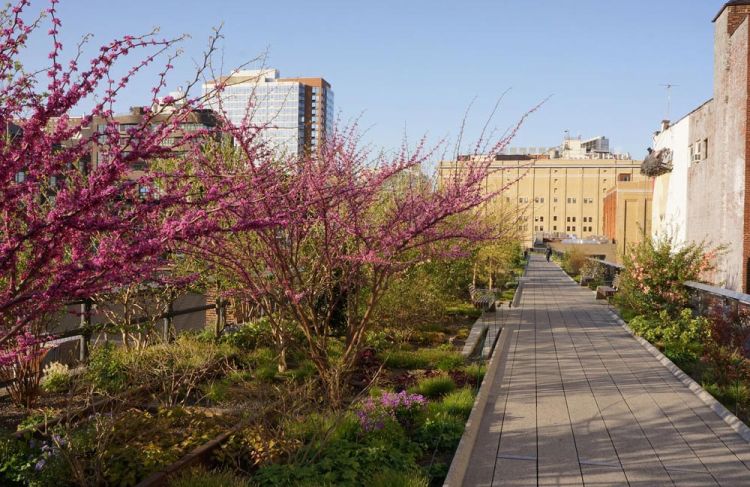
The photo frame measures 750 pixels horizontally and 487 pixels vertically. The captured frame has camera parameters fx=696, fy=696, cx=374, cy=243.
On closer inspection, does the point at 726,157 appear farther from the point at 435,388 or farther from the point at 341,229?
the point at 341,229

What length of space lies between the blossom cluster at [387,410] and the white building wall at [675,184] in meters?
21.8

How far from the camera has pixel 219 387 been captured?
8312 millimetres

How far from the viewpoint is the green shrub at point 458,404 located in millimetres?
7530

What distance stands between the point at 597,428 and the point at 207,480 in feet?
14.1

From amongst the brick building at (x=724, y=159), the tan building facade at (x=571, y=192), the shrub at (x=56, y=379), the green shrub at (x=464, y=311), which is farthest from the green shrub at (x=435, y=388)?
the tan building facade at (x=571, y=192)

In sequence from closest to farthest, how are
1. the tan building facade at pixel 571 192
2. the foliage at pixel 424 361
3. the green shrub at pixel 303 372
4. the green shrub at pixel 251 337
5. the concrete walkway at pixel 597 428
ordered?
→ the concrete walkway at pixel 597 428 < the green shrub at pixel 303 372 < the foliage at pixel 424 361 < the green shrub at pixel 251 337 < the tan building facade at pixel 571 192

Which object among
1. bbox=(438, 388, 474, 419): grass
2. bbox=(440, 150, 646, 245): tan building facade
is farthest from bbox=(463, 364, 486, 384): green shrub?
bbox=(440, 150, 646, 245): tan building facade

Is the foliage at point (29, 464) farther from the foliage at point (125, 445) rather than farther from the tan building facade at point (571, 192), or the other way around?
the tan building facade at point (571, 192)

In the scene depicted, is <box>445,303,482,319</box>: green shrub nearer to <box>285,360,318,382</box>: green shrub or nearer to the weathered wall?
the weathered wall

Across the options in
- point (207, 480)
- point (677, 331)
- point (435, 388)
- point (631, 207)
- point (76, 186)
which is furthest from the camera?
point (631, 207)

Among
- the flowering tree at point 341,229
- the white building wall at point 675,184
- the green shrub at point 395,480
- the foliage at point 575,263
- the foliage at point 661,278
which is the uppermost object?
the white building wall at point 675,184

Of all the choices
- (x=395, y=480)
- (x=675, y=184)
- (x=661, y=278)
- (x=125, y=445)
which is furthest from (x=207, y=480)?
(x=675, y=184)

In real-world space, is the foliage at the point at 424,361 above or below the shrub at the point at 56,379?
below

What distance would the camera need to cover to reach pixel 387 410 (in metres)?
7.05
